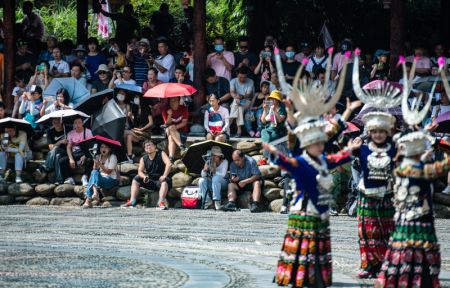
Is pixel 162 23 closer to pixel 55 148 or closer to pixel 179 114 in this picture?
pixel 179 114

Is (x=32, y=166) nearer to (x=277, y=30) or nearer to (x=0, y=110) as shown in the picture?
(x=0, y=110)

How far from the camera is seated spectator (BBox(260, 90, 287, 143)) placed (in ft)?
74.6

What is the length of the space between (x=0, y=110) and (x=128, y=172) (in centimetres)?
299

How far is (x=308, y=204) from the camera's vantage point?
13016 millimetres

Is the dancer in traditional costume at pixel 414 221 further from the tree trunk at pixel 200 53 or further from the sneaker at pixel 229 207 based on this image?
the tree trunk at pixel 200 53

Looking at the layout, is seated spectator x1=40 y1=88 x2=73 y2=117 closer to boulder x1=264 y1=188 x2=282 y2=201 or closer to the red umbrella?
the red umbrella

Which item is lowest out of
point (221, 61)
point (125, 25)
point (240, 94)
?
point (240, 94)

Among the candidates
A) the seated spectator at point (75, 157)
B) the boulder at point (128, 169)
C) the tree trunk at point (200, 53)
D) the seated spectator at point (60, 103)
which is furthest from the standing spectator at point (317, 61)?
the seated spectator at point (60, 103)

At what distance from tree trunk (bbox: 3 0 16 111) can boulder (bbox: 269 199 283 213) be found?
670cm

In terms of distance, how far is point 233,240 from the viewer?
1788 cm

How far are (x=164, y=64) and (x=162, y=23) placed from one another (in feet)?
11.6

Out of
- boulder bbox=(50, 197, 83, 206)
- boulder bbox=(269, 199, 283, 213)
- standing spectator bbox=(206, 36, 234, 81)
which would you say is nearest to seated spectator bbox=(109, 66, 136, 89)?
standing spectator bbox=(206, 36, 234, 81)

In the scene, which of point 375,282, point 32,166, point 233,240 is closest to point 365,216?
point 375,282

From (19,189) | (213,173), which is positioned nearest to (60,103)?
(19,189)
